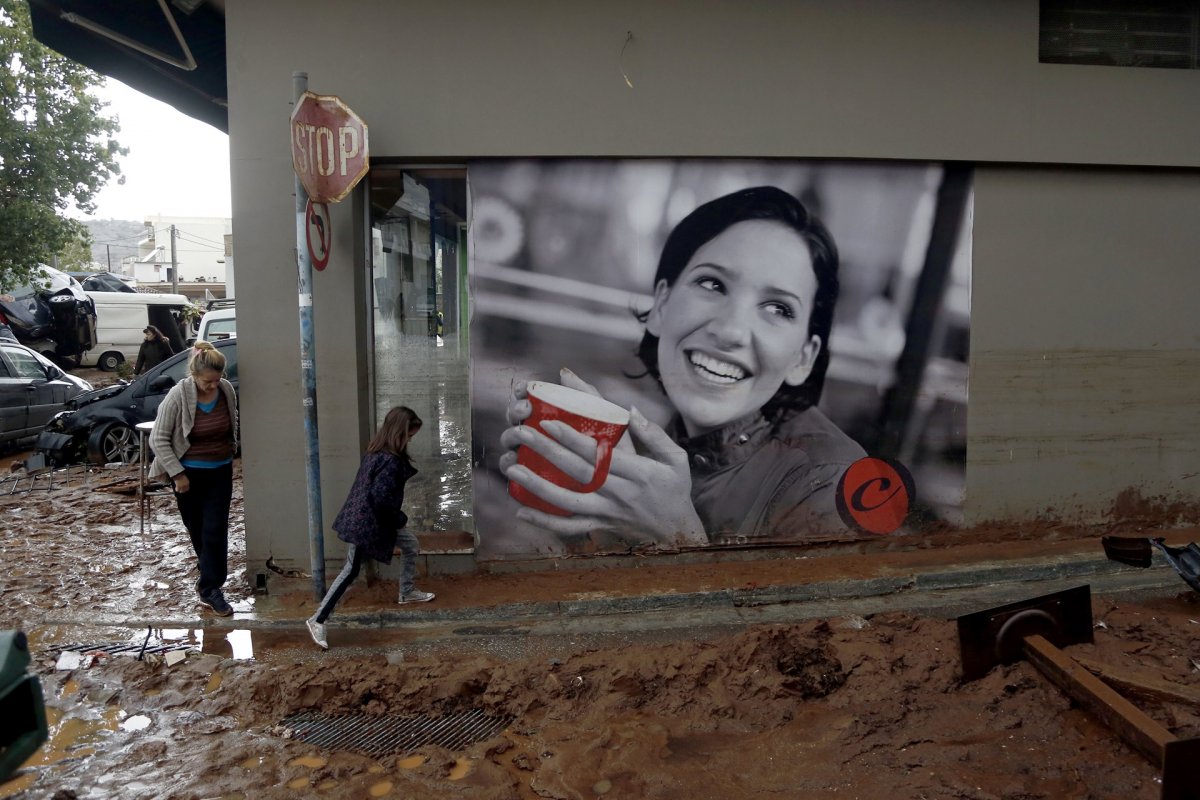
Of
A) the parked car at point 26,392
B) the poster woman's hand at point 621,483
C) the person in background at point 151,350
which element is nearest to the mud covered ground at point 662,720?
the poster woman's hand at point 621,483

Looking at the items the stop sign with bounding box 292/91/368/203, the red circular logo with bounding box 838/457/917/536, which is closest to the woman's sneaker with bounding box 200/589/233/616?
the stop sign with bounding box 292/91/368/203

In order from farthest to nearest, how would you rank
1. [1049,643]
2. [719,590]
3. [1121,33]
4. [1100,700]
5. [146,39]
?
1. [146,39]
2. [1121,33]
3. [719,590]
4. [1049,643]
5. [1100,700]

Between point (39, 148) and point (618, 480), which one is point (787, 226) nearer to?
point (618, 480)

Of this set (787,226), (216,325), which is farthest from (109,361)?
(787,226)

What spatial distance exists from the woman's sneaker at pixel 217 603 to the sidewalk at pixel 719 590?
8cm

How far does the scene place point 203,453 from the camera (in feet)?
19.3

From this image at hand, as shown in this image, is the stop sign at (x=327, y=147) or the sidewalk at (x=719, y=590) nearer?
the stop sign at (x=327, y=147)

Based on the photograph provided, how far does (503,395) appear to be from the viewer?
6.41 m

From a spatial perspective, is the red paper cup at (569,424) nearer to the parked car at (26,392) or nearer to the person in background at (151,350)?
the parked car at (26,392)

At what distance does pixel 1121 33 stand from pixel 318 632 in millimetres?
7583

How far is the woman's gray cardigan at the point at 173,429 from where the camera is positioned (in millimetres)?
5719

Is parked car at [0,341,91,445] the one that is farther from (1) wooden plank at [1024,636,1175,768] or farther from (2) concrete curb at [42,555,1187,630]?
(1) wooden plank at [1024,636,1175,768]

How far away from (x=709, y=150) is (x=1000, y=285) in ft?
8.56

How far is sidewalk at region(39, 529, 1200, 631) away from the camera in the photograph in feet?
19.1
